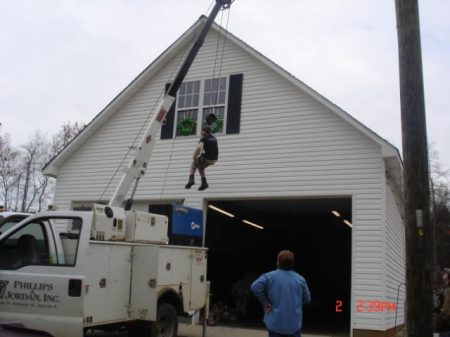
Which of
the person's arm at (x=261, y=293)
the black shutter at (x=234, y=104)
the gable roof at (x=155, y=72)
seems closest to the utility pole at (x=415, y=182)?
the person's arm at (x=261, y=293)

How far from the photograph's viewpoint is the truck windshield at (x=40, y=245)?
8070 millimetres

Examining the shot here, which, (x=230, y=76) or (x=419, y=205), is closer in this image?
(x=419, y=205)

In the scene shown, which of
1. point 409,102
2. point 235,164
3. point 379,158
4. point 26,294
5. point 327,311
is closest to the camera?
point 409,102

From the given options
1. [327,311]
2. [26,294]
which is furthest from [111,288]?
[327,311]

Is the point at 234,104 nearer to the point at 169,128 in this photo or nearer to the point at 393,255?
the point at 169,128

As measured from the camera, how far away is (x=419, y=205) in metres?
6.60

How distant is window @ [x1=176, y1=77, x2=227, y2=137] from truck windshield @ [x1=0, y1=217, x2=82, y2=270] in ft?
27.1

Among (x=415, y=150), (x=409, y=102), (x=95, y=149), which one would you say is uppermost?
(x=95, y=149)

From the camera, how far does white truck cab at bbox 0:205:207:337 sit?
7805 mm

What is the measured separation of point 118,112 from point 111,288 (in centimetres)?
1006

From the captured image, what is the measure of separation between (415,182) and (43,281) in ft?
16.8

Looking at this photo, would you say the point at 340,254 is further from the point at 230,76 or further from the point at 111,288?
the point at 111,288
